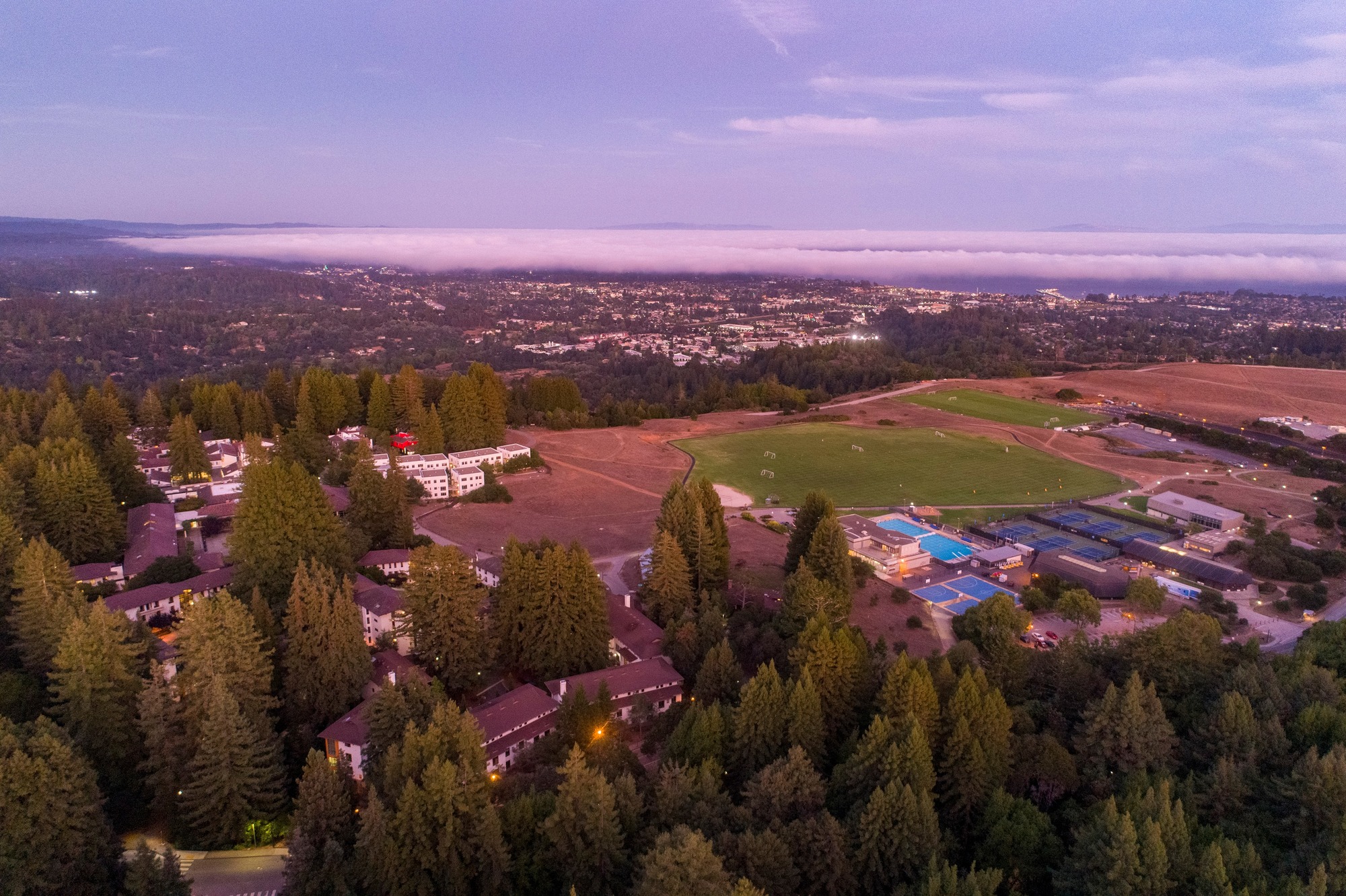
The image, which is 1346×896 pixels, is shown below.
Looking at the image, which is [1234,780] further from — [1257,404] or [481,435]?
[1257,404]

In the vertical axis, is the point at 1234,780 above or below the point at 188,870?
above

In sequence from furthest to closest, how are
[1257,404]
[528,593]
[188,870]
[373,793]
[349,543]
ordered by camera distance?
[1257,404]
[349,543]
[528,593]
[188,870]
[373,793]

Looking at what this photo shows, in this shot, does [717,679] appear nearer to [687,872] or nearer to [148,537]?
[687,872]

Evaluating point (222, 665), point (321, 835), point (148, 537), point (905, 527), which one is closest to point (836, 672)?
point (321, 835)

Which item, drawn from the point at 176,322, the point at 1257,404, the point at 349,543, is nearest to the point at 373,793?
the point at 349,543

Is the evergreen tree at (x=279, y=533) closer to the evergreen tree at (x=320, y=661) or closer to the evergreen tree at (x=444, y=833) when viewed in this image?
the evergreen tree at (x=320, y=661)

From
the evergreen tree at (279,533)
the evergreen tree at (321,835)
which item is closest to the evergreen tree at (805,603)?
the evergreen tree at (321,835)

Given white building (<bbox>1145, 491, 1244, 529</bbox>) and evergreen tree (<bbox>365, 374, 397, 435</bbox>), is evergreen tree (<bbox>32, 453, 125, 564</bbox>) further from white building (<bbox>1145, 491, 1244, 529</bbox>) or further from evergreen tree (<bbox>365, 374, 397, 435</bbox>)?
white building (<bbox>1145, 491, 1244, 529</bbox>)

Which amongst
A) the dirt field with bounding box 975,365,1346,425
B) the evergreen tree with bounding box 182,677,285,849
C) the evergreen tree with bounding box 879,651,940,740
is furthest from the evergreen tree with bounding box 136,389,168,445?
the dirt field with bounding box 975,365,1346,425
